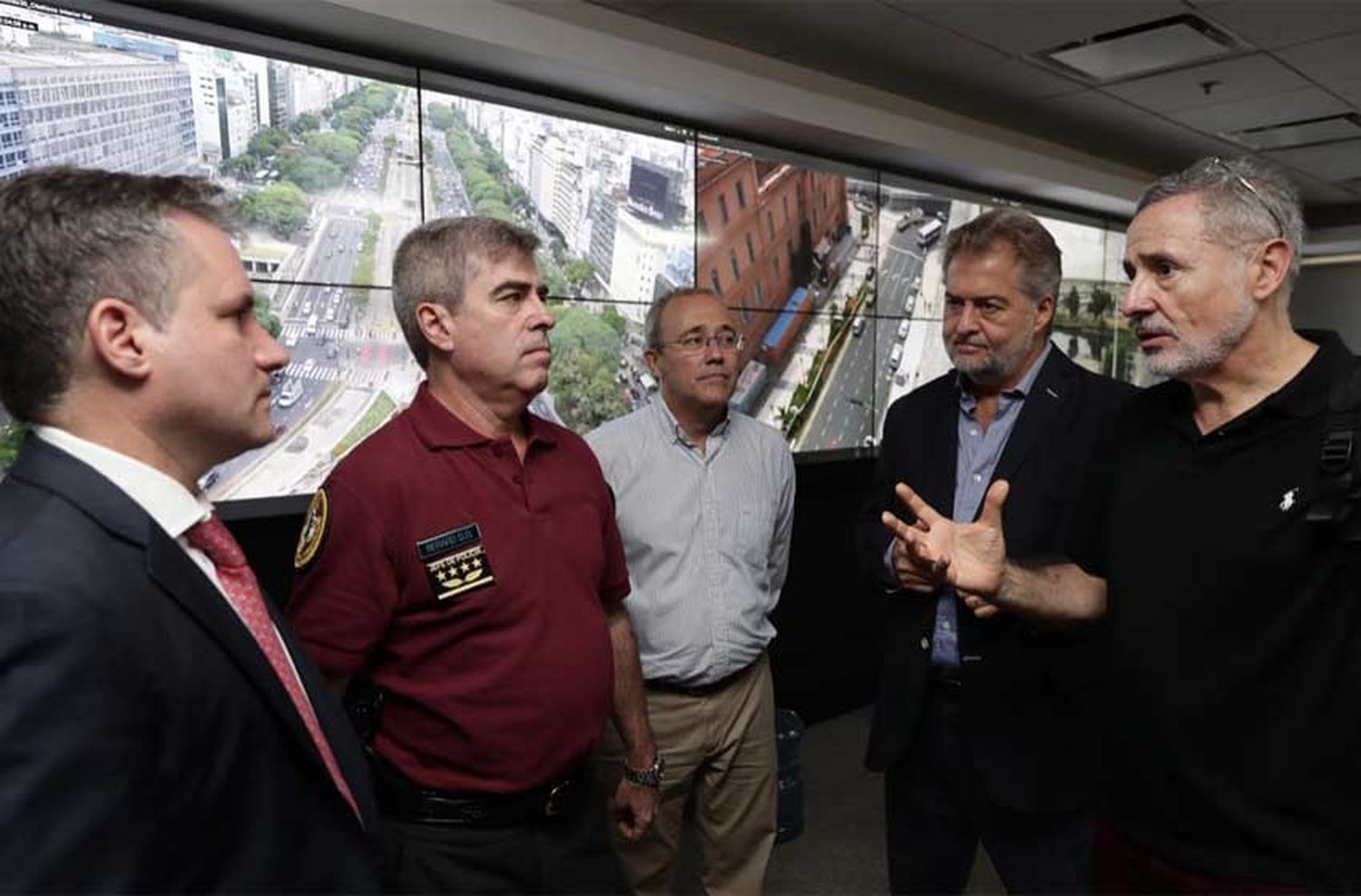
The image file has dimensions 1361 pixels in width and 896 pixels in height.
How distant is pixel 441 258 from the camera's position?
1515 mm

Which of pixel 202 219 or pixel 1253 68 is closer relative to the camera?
pixel 202 219

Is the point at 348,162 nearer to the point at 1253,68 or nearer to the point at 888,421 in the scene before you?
the point at 888,421

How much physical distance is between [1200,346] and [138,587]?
4.57ft

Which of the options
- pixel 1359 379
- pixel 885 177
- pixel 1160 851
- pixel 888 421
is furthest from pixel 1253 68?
pixel 1160 851

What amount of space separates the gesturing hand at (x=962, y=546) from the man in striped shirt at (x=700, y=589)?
0.71 meters

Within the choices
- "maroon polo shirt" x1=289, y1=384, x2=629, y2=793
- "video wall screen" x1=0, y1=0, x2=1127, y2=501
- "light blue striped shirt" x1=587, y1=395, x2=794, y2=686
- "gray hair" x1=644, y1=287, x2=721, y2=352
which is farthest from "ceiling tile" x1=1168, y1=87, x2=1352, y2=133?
"maroon polo shirt" x1=289, y1=384, x2=629, y2=793

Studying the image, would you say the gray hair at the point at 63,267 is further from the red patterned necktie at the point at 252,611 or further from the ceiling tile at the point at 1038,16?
the ceiling tile at the point at 1038,16

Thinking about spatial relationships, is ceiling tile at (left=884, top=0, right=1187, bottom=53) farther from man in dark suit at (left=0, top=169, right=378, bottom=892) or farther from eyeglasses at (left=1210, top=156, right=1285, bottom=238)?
man in dark suit at (left=0, top=169, right=378, bottom=892)

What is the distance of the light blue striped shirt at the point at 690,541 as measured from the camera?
6.82 feet

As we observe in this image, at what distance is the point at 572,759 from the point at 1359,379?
A: 1.29 meters

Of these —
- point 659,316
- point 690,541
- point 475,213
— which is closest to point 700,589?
point 690,541

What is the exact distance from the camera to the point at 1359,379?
1134mm

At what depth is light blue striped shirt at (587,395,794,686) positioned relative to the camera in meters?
2.08

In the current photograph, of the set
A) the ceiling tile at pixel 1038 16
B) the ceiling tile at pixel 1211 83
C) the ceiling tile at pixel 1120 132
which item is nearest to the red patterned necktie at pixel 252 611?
the ceiling tile at pixel 1038 16
